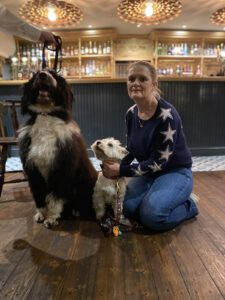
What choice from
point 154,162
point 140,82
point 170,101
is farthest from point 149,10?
point 154,162

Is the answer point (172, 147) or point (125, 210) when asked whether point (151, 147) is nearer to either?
point (172, 147)

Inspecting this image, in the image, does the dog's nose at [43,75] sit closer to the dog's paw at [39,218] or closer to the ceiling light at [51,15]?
the dog's paw at [39,218]

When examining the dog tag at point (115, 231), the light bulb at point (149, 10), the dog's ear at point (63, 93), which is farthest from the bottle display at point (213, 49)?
the dog tag at point (115, 231)

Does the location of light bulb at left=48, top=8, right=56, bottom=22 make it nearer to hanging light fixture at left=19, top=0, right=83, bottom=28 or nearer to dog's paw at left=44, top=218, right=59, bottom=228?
hanging light fixture at left=19, top=0, right=83, bottom=28

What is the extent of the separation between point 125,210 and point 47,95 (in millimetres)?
945

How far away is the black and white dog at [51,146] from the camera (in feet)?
4.59

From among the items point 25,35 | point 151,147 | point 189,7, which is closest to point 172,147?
point 151,147

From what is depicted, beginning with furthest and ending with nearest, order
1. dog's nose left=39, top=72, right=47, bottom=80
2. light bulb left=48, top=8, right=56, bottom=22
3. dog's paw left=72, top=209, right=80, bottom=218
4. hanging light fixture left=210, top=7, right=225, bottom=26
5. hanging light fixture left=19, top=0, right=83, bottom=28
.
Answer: hanging light fixture left=210, top=7, right=225, bottom=26
light bulb left=48, top=8, right=56, bottom=22
hanging light fixture left=19, top=0, right=83, bottom=28
dog's paw left=72, top=209, right=80, bottom=218
dog's nose left=39, top=72, right=47, bottom=80

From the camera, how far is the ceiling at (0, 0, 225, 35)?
4484 millimetres

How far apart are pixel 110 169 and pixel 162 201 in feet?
1.28

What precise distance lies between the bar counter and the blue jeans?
7.58 feet

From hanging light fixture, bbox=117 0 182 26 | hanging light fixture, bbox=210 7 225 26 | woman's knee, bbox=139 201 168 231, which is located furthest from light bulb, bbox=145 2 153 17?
woman's knee, bbox=139 201 168 231

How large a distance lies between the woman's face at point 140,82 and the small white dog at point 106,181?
1.09 ft

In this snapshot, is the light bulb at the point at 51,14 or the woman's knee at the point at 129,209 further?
the light bulb at the point at 51,14
